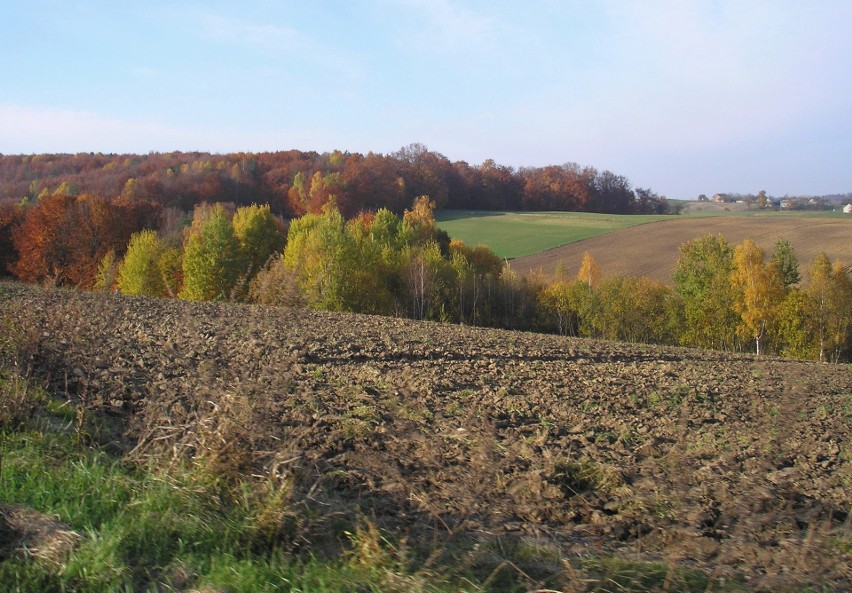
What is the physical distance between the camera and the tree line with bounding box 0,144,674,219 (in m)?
68.7

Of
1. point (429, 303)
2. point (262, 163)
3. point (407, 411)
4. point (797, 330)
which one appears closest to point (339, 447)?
point (407, 411)

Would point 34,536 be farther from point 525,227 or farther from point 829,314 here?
point 525,227

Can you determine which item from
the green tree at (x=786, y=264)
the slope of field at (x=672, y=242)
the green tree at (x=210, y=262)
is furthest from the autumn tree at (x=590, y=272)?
the green tree at (x=210, y=262)

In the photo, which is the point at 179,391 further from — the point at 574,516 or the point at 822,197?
the point at 822,197

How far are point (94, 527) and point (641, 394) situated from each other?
30.8 ft

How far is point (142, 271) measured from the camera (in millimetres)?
46188

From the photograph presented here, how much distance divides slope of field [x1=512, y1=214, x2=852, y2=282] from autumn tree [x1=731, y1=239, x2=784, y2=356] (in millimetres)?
8939

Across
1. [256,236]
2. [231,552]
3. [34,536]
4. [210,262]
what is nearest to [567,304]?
[256,236]

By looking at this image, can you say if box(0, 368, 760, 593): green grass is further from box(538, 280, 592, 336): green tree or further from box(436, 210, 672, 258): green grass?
box(436, 210, 672, 258): green grass

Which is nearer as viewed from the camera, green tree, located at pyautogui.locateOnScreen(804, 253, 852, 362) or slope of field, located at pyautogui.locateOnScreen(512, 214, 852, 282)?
green tree, located at pyautogui.locateOnScreen(804, 253, 852, 362)

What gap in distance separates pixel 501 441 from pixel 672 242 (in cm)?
6358

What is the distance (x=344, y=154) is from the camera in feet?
290

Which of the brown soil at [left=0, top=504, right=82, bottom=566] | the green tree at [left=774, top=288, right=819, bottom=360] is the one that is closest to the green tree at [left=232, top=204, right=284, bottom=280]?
the green tree at [left=774, top=288, right=819, bottom=360]

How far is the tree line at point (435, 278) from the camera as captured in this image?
43.8 metres
